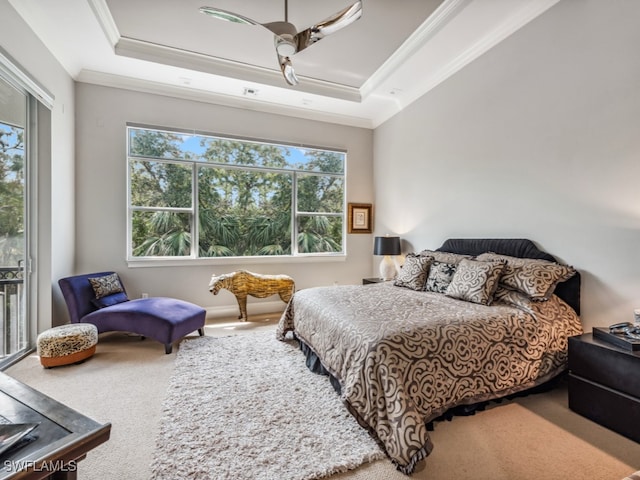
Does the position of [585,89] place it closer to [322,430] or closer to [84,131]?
[322,430]

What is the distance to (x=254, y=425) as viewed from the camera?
1867mm

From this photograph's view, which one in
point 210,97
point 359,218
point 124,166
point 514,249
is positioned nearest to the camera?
point 514,249

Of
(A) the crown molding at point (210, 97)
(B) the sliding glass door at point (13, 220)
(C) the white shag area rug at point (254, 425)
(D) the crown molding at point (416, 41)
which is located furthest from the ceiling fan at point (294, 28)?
(C) the white shag area rug at point (254, 425)

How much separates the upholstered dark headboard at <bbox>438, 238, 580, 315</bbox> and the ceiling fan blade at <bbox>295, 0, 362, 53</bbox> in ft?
7.90

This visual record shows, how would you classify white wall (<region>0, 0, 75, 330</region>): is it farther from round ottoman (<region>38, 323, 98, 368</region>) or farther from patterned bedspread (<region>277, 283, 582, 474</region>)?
patterned bedspread (<region>277, 283, 582, 474</region>)

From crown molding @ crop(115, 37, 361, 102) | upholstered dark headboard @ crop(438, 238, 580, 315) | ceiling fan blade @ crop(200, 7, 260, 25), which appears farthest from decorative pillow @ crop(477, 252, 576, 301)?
crown molding @ crop(115, 37, 361, 102)

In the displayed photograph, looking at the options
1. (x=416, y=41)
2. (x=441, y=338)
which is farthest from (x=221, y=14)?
(x=441, y=338)

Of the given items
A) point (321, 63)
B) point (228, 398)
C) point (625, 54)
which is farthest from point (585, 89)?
point (228, 398)

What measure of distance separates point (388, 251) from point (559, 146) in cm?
225

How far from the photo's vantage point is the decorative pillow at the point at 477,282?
244 cm

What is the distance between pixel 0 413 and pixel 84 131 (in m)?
3.82

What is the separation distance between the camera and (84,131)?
3746 millimetres

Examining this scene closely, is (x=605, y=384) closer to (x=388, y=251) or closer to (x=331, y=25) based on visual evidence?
(x=388, y=251)

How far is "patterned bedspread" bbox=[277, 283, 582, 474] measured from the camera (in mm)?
1631
